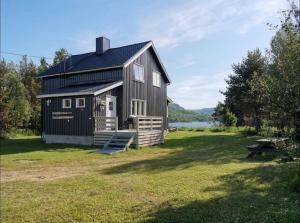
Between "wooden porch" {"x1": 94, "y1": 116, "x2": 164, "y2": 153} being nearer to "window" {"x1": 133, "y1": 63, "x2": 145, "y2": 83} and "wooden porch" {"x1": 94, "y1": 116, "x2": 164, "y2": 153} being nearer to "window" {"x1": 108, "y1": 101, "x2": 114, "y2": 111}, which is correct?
"window" {"x1": 108, "y1": 101, "x2": 114, "y2": 111}

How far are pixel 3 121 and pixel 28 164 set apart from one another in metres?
17.1

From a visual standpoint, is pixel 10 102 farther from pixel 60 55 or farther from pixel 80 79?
pixel 60 55

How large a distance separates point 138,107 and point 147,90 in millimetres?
1743

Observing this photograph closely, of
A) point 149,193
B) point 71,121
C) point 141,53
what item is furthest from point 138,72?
point 149,193

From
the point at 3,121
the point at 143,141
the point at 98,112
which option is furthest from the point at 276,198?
the point at 3,121

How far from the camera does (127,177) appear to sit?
9242mm

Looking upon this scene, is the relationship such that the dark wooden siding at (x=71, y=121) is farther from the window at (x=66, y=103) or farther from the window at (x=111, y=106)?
the window at (x=111, y=106)

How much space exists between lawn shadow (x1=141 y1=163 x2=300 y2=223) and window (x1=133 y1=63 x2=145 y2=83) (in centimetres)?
1529

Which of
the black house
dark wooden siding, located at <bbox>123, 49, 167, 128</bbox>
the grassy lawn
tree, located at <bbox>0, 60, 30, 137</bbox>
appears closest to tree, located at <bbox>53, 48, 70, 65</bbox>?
tree, located at <bbox>0, 60, 30, 137</bbox>

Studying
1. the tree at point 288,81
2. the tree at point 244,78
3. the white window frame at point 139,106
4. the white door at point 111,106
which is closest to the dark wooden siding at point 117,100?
the white door at point 111,106

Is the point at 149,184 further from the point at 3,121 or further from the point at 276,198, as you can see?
the point at 3,121

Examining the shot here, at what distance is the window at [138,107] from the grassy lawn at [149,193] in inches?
435

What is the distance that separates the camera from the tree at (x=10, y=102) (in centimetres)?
2744

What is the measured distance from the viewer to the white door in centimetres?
2022
